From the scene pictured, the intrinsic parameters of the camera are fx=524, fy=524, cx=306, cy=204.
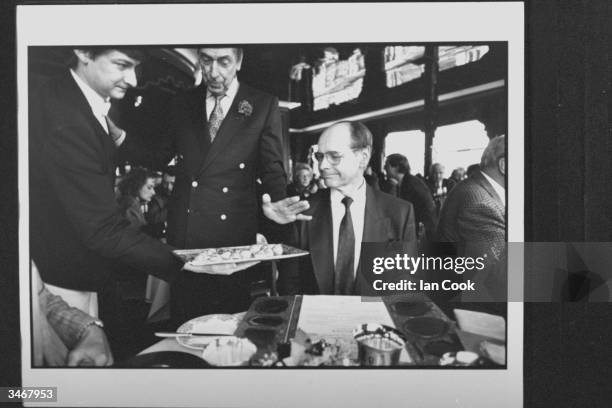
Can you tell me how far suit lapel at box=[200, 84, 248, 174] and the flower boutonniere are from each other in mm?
18

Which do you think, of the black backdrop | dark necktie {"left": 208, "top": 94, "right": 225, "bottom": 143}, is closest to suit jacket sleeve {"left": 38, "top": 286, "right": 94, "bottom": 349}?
the black backdrop

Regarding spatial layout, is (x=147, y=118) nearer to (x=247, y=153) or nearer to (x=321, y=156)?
(x=247, y=153)

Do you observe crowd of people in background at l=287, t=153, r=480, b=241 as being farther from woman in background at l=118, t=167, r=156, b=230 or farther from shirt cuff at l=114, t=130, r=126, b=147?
shirt cuff at l=114, t=130, r=126, b=147

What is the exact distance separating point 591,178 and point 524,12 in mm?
1025

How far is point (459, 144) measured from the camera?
294 centimetres

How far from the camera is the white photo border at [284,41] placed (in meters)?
2.94

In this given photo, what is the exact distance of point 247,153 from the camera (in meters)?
2.96

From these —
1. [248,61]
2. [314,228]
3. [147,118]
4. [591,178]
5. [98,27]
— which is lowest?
[314,228]

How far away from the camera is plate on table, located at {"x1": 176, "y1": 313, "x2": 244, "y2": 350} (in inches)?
117

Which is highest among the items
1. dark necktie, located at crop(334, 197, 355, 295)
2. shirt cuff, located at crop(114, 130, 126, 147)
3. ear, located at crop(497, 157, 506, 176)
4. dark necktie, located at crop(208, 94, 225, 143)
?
dark necktie, located at crop(208, 94, 225, 143)

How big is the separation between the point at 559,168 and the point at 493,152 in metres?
0.42

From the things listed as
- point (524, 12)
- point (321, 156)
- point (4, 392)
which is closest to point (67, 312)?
point (4, 392)

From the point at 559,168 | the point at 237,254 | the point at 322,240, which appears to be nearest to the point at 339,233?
the point at 322,240

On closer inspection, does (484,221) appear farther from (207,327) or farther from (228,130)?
(207,327)
